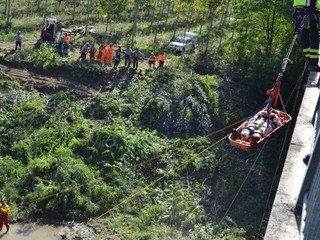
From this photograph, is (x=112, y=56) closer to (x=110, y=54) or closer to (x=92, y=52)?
(x=110, y=54)

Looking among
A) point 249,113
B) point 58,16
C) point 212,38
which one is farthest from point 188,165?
point 58,16

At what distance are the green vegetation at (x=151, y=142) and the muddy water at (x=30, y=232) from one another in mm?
415

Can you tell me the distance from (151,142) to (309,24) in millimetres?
8689

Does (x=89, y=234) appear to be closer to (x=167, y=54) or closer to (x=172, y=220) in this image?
(x=172, y=220)

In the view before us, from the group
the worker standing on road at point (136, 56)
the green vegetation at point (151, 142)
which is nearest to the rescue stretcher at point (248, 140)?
the green vegetation at point (151, 142)

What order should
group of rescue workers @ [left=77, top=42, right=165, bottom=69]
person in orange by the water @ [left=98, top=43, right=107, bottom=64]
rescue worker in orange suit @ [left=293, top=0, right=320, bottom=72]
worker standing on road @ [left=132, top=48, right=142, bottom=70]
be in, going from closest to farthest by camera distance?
rescue worker in orange suit @ [left=293, top=0, right=320, bottom=72], worker standing on road @ [left=132, top=48, right=142, bottom=70], group of rescue workers @ [left=77, top=42, right=165, bottom=69], person in orange by the water @ [left=98, top=43, right=107, bottom=64]

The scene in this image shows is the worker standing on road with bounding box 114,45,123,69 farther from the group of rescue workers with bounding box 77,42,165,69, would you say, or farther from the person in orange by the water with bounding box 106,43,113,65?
the person in orange by the water with bounding box 106,43,113,65

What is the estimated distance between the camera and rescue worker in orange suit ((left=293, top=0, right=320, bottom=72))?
46.9 ft

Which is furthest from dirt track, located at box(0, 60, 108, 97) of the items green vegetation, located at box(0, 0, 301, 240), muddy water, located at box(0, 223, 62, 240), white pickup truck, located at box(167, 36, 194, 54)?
muddy water, located at box(0, 223, 62, 240)

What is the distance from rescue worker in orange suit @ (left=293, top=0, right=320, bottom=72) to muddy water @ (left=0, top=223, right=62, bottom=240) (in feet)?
31.0

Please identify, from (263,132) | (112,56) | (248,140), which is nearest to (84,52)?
(112,56)

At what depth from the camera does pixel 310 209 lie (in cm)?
877

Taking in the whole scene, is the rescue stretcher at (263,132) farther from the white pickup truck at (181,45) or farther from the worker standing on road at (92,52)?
the white pickup truck at (181,45)

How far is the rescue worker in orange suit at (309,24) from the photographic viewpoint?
563 inches
